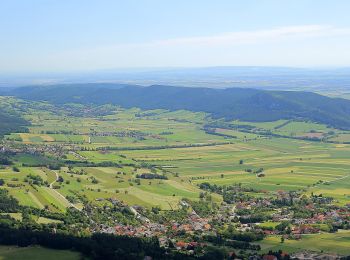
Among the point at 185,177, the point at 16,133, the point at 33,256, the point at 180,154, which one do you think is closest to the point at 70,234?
the point at 33,256

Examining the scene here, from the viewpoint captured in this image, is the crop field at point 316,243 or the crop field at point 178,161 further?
the crop field at point 178,161

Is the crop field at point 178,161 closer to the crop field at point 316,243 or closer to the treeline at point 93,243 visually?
the treeline at point 93,243

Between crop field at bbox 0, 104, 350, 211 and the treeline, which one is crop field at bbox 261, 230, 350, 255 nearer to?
the treeline

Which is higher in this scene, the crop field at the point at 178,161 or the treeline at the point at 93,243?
the treeline at the point at 93,243

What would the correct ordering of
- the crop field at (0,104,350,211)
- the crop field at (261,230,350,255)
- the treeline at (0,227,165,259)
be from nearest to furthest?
the treeline at (0,227,165,259) → the crop field at (261,230,350,255) → the crop field at (0,104,350,211)

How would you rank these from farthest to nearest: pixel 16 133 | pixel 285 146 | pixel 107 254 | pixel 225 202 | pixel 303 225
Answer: pixel 16 133
pixel 285 146
pixel 225 202
pixel 303 225
pixel 107 254

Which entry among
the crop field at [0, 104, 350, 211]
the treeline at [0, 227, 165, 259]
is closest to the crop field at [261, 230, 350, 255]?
the treeline at [0, 227, 165, 259]

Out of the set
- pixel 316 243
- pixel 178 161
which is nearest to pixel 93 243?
pixel 316 243

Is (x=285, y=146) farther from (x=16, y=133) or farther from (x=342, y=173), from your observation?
(x=16, y=133)

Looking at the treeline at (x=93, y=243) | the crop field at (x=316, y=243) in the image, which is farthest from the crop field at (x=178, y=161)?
the crop field at (x=316, y=243)

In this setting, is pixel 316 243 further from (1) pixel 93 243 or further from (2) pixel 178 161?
(2) pixel 178 161

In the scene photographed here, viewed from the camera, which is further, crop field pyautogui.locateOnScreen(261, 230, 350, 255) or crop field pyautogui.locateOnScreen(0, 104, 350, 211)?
crop field pyautogui.locateOnScreen(0, 104, 350, 211)
